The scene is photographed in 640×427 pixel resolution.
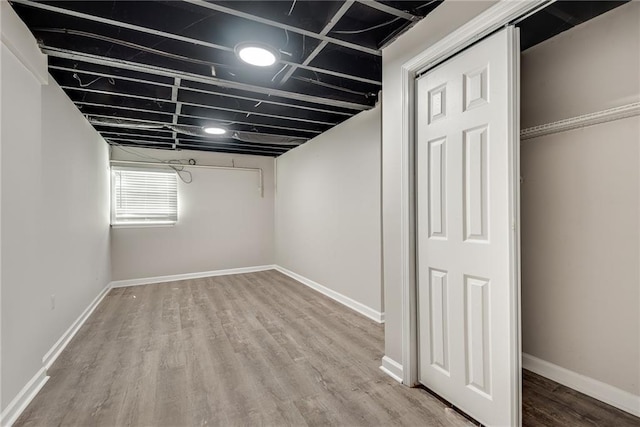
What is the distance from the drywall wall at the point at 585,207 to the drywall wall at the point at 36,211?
3.43 metres

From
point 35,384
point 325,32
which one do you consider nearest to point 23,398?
point 35,384

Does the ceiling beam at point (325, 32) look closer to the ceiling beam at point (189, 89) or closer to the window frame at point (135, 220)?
the ceiling beam at point (189, 89)

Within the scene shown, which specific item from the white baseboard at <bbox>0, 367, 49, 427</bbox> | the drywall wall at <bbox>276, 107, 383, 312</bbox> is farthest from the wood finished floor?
the drywall wall at <bbox>276, 107, 383, 312</bbox>

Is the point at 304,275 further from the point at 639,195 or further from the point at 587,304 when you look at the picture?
the point at 639,195

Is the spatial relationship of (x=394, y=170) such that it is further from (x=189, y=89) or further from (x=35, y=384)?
(x=35, y=384)

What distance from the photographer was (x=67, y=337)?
2746mm

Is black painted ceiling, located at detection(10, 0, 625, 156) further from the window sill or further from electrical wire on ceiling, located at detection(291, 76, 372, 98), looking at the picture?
the window sill

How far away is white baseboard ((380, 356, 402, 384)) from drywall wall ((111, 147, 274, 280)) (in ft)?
13.4

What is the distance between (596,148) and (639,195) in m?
0.36

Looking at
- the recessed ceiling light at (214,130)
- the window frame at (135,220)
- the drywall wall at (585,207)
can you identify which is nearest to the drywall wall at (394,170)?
the drywall wall at (585,207)

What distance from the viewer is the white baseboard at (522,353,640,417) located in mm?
1735

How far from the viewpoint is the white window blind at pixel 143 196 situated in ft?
15.8

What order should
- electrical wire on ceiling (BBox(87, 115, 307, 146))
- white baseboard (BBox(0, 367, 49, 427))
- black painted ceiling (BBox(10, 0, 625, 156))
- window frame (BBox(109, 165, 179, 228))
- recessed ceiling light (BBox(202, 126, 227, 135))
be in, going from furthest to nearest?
window frame (BBox(109, 165, 179, 228)), recessed ceiling light (BBox(202, 126, 227, 135)), electrical wire on ceiling (BBox(87, 115, 307, 146)), black painted ceiling (BBox(10, 0, 625, 156)), white baseboard (BBox(0, 367, 49, 427))

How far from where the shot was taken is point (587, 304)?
6.30 feet
